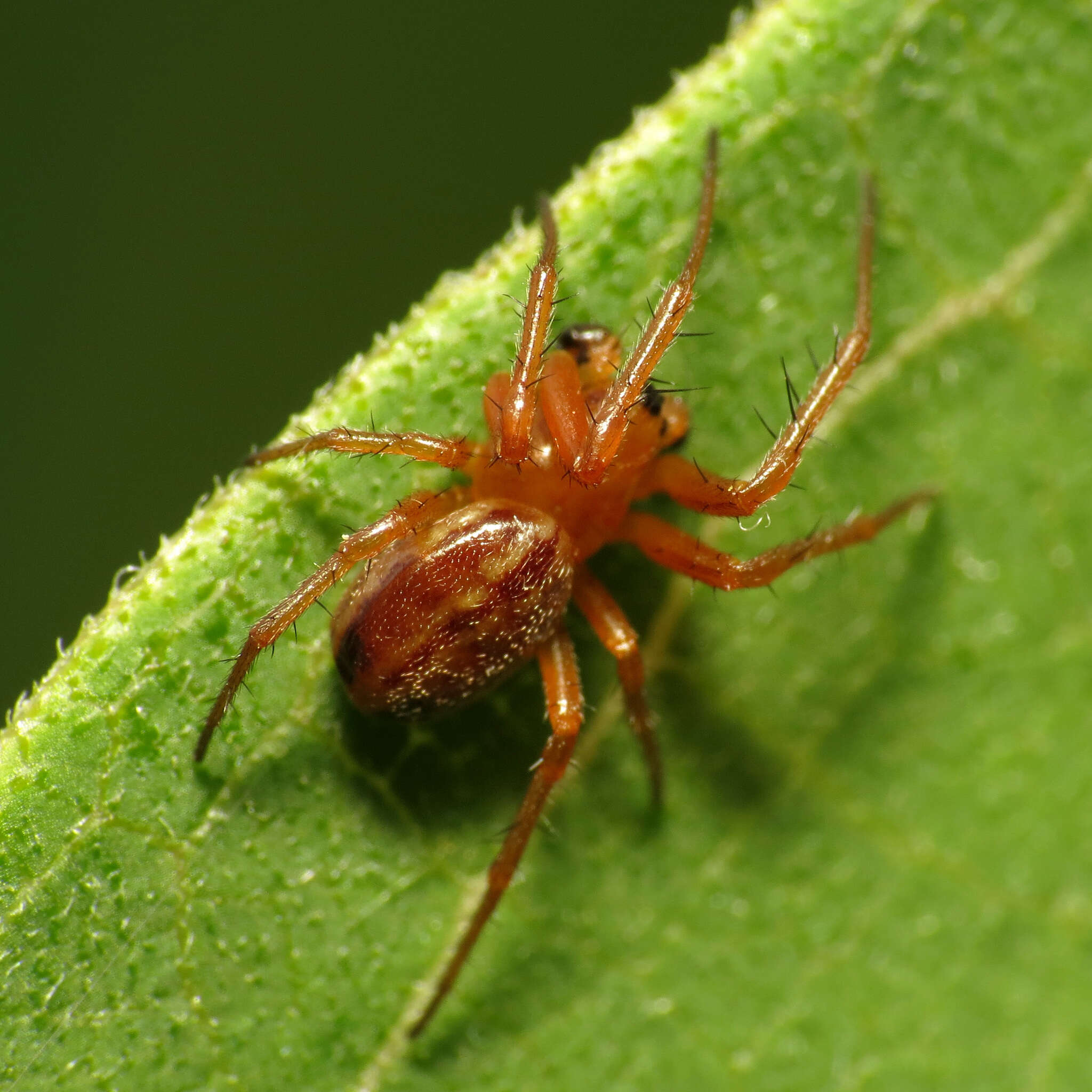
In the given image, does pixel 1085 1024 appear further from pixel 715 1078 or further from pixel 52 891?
pixel 52 891

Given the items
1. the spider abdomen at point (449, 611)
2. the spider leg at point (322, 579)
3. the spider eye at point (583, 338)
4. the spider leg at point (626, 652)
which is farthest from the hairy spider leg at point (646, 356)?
the spider leg at point (322, 579)

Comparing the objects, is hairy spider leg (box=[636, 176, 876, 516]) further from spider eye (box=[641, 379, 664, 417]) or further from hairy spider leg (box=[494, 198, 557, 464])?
hairy spider leg (box=[494, 198, 557, 464])

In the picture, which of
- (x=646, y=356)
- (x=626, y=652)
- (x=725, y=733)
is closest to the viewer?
(x=646, y=356)

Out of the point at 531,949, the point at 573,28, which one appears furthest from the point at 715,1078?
the point at 573,28

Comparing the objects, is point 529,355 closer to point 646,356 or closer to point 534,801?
point 646,356

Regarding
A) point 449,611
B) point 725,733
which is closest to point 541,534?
point 449,611

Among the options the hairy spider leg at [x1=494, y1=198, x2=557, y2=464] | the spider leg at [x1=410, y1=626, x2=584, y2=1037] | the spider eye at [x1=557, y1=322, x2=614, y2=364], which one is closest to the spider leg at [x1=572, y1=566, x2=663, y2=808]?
Answer: the spider leg at [x1=410, y1=626, x2=584, y2=1037]

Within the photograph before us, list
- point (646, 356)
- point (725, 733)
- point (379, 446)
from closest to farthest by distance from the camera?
1. point (379, 446)
2. point (646, 356)
3. point (725, 733)
